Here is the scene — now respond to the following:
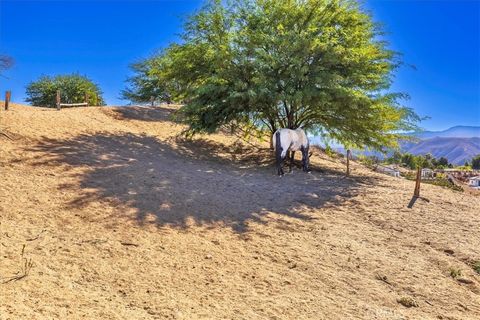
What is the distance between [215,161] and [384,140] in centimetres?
764

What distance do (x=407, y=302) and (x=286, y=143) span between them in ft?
31.4

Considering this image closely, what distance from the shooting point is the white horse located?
48.7 feet

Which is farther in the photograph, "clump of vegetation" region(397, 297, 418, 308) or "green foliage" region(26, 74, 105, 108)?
"green foliage" region(26, 74, 105, 108)

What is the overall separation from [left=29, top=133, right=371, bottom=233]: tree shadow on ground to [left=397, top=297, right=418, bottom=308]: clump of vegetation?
11.4ft

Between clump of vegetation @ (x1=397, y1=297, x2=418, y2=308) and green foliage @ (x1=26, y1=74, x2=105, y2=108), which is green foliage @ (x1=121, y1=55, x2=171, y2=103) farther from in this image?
clump of vegetation @ (x1=397, y1=297, x2=418, y2=308)

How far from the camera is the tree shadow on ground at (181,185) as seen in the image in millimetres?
8992

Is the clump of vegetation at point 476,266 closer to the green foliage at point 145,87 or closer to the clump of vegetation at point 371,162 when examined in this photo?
the clump of vegetation at point 371,162

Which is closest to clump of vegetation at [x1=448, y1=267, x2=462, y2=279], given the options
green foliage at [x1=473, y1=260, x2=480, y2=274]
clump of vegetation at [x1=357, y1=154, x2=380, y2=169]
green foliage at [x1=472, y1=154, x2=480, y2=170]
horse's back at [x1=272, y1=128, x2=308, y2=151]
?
green foliage at [x1=473, y1=260, x2=480, y2=274]

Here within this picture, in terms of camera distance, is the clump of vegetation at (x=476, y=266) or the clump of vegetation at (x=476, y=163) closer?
the clump of vegetation at (x=476, y=266)

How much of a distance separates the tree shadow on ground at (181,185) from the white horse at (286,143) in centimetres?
68

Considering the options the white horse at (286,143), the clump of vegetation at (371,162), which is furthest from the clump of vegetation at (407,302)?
the clump of vegetation at (371,162)

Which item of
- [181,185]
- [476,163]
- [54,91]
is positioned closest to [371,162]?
[181,185]

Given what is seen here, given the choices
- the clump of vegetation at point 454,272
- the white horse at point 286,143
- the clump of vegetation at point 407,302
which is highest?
the white horse at point 286,143

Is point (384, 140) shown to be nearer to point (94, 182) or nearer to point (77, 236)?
point (94, 182)
